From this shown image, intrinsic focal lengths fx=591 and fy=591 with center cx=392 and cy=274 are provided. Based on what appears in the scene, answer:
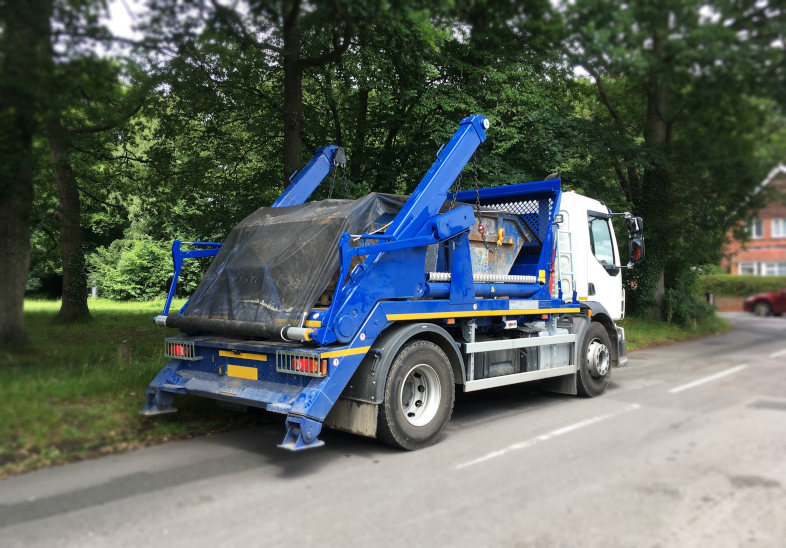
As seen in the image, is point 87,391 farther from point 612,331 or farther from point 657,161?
point 612,331

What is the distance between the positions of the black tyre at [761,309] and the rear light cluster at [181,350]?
4.86 metres

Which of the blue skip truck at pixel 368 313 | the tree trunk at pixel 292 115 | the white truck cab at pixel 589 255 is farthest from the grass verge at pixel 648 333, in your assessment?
the tree trunk at pixel 292 115

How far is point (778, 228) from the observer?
287 cm

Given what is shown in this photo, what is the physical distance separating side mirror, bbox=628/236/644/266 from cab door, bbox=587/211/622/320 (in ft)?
2.03

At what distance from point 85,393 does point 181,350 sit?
1625 millimetres

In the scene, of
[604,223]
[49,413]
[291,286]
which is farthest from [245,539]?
[604,223]

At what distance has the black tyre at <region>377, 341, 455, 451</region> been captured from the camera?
5.44 m

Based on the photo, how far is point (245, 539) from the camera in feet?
11.8

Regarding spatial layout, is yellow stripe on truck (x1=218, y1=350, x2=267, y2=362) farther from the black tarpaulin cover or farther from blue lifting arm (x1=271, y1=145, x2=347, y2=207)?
blue lifting arm (x1=271, y1=145, x2=347, y2=207)

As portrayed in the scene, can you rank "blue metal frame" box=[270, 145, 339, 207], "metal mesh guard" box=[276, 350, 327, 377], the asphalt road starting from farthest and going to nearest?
1. "blue metal frame" box=[270, 145, 339, 207]
2. "metal mesh guard" box=[276, 350, 327, 377]
3. the asphalt road

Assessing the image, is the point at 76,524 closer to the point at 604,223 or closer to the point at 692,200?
the point at 692,200

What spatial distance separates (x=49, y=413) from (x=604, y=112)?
481 cm

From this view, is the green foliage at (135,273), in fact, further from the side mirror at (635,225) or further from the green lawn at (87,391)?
the side mirror at (635,225)

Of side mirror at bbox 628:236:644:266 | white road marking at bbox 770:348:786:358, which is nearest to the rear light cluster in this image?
white road marking at bbox 770:348:786:358
